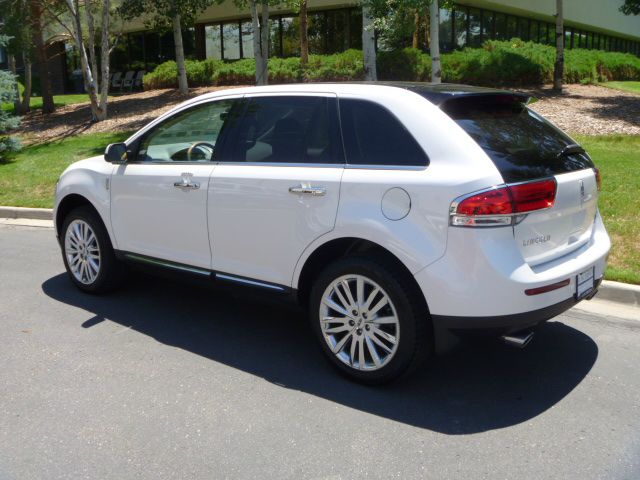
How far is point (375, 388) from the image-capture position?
13.5ft

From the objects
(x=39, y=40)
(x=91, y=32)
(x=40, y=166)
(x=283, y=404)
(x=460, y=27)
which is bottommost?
(x=283, y=404)

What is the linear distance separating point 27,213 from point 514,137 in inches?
331

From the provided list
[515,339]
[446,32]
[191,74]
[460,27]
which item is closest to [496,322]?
[515,339]

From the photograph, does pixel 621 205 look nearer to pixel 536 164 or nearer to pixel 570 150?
pixel 570 150

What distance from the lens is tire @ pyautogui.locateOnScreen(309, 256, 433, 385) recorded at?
383cm

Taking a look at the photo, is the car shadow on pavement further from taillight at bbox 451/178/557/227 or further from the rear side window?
the rear side window

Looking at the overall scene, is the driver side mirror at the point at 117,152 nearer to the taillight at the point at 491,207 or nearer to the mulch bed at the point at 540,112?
the taillight at the point at 491,207

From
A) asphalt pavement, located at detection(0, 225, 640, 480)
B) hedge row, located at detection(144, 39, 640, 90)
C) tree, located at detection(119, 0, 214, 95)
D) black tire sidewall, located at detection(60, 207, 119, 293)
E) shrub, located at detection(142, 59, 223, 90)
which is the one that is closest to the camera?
asphalt pavement, located at detection(0, 225, 640, 480)

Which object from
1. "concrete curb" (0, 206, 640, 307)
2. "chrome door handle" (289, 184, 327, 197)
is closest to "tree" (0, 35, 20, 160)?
"chrome door handle" (289, 184, 327, 197)

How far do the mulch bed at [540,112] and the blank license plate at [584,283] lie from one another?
36.1ft

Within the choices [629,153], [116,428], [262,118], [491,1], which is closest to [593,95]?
[491,1]

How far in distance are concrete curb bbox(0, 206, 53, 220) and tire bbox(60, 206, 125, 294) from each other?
14.3ft

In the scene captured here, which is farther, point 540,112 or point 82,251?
point 540,112

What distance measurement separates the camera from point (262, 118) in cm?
471
